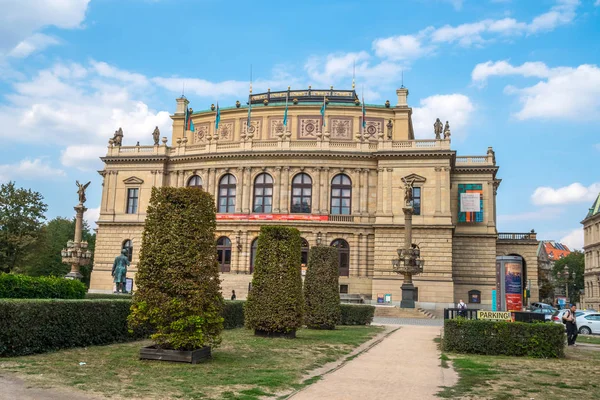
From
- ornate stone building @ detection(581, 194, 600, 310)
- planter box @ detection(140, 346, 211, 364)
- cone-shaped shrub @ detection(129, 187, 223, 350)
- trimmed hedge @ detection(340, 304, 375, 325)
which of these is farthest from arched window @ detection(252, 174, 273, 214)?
ornate stone building @ detection(581, 194, 600, 310)

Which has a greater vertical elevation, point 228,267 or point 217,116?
point 217,116

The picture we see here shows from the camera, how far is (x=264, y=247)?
21.0 meters

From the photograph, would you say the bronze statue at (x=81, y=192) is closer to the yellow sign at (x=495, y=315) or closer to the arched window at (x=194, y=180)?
the arched window at (x=194, y=180)

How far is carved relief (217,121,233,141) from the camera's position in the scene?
62.4 m

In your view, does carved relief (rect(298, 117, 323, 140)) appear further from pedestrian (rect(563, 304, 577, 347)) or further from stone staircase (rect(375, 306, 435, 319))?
pedestrian (rect(563, 304, 577, 347))

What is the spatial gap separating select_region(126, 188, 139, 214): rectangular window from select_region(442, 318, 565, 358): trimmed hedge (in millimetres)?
45191

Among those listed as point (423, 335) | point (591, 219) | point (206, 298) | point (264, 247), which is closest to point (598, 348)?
point (423, 335)

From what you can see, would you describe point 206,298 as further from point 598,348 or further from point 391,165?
point 391,165

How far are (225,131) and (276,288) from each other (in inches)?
1746

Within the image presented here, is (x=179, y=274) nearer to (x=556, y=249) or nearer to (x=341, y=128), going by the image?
(x=341, y=128)

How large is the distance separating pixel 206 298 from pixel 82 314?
159 inches

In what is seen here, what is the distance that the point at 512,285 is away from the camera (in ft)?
98.8

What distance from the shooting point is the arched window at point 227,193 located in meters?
55.5

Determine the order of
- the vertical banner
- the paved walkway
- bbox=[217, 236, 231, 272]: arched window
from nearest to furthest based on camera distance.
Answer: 1. the paved walkway
2. the vertical banner
3. bbox=[217, 236, 231, 272]: arched window
